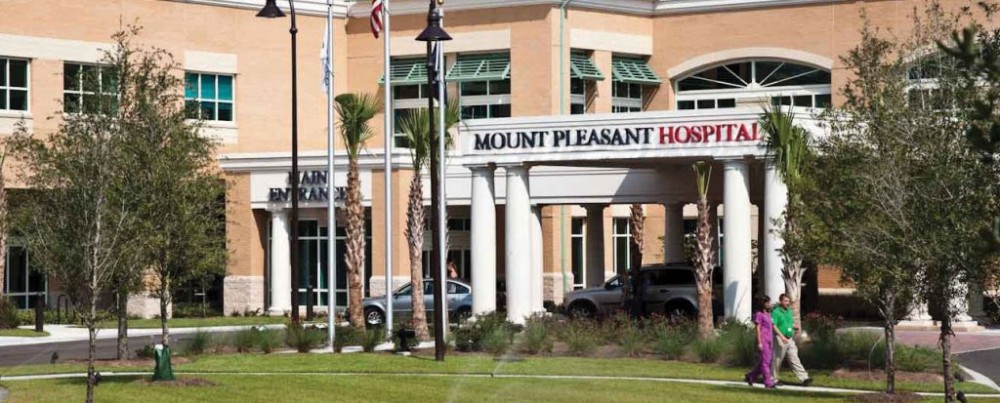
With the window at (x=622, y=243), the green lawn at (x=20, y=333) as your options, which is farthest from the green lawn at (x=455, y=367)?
the window at (x=622, y=243)

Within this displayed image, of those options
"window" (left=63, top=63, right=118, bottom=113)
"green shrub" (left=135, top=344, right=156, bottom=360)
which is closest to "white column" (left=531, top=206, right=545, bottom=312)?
"green shrub" (left=135, top=344, right=156, bottom=360)

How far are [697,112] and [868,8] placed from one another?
750 inches

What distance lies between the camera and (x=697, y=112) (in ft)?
120

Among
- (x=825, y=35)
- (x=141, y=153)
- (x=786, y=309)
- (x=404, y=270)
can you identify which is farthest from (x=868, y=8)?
(x=141, y=153)

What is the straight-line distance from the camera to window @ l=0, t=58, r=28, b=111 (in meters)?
49.5

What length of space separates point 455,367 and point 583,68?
1060 inches

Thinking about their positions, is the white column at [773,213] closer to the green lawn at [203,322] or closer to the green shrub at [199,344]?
the green shrub at [199,344]

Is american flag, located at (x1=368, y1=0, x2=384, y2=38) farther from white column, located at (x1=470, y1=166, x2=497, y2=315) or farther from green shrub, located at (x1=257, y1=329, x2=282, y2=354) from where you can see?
green shrub, located at (x1=257, y1=329, x2=282, y2=354)

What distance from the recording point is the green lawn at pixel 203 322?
47359mm

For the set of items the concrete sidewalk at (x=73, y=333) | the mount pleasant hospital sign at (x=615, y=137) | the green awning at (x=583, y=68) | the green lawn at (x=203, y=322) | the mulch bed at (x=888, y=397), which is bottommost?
the mulch bed at (x=888, y=397)

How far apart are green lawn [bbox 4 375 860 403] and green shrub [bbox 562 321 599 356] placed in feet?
17.0

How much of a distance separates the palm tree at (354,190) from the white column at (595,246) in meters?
13.2

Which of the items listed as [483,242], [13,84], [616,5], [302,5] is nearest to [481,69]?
[616,5]

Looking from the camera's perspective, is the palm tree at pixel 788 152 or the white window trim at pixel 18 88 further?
the white window trim at pixel 18 88
